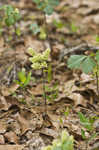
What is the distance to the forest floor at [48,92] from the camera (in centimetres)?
199

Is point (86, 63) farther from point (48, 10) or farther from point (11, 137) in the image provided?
point (48, 10)

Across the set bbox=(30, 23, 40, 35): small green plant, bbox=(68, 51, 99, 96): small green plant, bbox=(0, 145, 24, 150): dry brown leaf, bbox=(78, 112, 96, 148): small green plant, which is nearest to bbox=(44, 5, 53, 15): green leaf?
bbox=(30, 23, 40, 35): small green plant

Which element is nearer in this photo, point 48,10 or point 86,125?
point 86,125

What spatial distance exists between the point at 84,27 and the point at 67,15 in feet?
1.85

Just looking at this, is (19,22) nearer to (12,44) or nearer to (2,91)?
(12,44)

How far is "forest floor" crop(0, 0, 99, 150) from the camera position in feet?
6.52

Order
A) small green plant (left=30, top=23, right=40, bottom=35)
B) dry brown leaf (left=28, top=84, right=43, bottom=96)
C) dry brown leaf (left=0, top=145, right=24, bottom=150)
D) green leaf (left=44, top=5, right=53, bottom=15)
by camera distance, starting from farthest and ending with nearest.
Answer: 1. small green plant (left=30, top=23, right=40, bottom=35)
2. green leaf (left=44, top=5, right=53, bottom=15)
3. dry brown leaf (left=28, top=84, right=43, bottom=96)
4. dry brown leaf (left=0, top=145, right=24, bottom=150)

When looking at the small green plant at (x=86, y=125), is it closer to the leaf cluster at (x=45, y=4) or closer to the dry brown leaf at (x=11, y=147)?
the dry brown leaf at (x=11, y=147)

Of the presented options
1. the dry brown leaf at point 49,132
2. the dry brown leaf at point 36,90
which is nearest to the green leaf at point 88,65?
the dry brown leaf at point 49,132

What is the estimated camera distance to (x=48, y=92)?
264cm

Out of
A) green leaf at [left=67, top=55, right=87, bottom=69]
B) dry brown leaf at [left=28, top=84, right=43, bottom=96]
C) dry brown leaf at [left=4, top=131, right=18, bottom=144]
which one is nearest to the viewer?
dry brown leaf at [left=4, top=131, right=18, bottom=144]

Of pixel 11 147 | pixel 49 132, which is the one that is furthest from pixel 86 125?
pixel 11 147

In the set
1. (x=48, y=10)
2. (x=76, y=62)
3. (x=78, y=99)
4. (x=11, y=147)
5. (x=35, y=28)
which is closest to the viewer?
(x=11, y=147)

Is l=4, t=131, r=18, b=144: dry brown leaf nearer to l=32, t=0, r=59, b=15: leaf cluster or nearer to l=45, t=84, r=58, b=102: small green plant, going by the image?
l=45, t=84, r=58, b=102: small green plant
